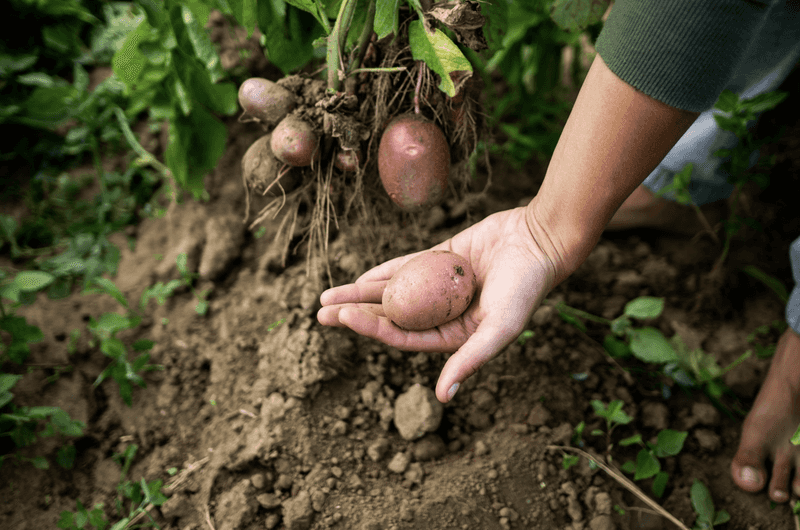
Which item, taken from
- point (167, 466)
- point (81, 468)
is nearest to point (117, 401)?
point (81, 468)

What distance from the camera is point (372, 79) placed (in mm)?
1431

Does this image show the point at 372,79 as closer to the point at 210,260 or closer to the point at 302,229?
the point at 302,229

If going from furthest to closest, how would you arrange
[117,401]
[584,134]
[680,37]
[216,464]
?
[117,401] < [216,464] < [584,134] < [680,37]

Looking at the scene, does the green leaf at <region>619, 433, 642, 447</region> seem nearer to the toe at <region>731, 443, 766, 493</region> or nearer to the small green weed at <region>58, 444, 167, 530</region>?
the toe at <region>731, 443, 766, 493</region>

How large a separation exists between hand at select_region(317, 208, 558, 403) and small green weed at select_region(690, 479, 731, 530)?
728 millimetres

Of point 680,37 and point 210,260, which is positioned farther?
point 210,260

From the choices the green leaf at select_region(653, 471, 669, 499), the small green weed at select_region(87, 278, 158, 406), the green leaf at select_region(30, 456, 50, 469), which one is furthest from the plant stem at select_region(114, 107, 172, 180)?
the green leaf at select_region(653, 471, 669, 499)

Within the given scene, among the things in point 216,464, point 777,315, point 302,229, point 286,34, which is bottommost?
point 777,315

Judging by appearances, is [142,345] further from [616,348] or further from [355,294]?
[616,348]

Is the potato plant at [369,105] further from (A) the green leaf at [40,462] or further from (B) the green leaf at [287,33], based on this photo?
(A) the green leaf at [40,462]

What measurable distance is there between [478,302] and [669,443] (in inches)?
28.1

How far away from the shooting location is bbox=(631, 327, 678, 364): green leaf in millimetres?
1506

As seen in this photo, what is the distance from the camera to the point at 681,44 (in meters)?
0.98

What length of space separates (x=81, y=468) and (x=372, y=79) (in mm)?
1542
